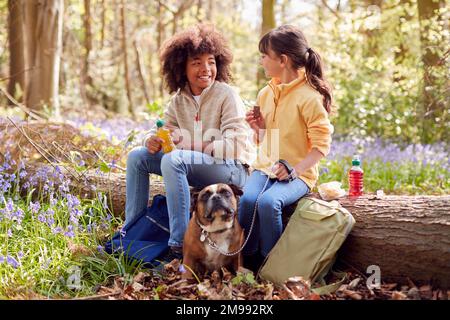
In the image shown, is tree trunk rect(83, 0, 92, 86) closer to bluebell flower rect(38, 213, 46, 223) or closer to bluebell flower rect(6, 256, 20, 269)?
bluebell flower rect(38, 213, 46, 223)

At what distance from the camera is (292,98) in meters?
4.21

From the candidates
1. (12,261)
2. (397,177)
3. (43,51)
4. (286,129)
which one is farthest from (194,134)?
(43,51)

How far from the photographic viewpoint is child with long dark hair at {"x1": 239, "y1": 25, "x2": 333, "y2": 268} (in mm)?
4035

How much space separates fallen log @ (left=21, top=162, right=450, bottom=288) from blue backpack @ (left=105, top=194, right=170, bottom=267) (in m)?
1.05

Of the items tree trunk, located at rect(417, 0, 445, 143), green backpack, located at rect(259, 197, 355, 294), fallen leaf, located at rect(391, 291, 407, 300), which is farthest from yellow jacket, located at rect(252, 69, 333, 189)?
tree trunk, located at rect(417, 0, 445, 143)

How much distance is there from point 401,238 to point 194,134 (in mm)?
1858

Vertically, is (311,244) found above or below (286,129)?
below

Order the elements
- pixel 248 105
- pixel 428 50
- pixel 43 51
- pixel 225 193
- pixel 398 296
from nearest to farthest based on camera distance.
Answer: pixel 398 296
pixel 225 193
pixel 248 105
pixel 428 50
pixel 43 51

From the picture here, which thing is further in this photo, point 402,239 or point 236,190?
point 236,190

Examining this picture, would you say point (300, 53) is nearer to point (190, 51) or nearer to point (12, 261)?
point (190, 51)

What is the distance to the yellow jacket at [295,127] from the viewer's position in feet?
13.4

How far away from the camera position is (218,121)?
4.57 meters

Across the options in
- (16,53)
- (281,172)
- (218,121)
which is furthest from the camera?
(16,53)
